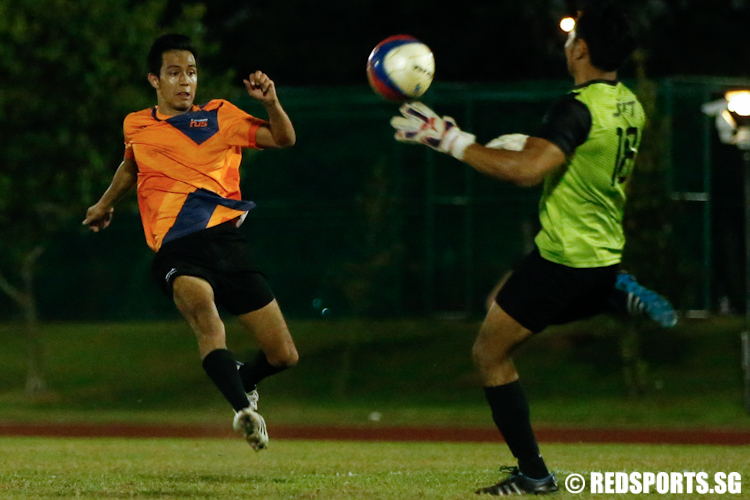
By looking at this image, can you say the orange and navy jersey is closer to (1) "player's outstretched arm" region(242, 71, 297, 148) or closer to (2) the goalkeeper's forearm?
(1) "player's outstretched arm" region(242, 71, 297, 148)

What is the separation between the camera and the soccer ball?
713cm

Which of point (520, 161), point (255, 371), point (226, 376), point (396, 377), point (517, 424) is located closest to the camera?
point (520, 161)

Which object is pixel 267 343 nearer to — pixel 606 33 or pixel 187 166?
pixel 187 166

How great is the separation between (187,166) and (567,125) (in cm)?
255

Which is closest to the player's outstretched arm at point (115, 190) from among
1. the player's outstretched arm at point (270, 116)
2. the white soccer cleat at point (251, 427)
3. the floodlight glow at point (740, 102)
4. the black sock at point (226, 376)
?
the player's outstretched arm at point (270, 116)

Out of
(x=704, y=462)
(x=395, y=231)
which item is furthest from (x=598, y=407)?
(x=704, y=462)

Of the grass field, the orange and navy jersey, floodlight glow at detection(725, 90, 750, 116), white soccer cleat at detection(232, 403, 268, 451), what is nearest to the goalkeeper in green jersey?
white soccer cleat at detection(232, 403, 268, 451)

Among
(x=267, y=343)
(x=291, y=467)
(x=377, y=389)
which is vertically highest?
(x=267, y=343)

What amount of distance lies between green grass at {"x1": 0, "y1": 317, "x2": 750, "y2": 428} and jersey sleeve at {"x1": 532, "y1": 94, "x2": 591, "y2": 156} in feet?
38.2

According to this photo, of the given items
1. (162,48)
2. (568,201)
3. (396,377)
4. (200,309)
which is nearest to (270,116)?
(162,48)

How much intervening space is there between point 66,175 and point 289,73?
1643cm

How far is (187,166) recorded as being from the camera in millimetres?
8016

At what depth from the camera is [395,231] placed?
78.8 ft

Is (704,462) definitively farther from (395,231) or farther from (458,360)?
(395,231)
